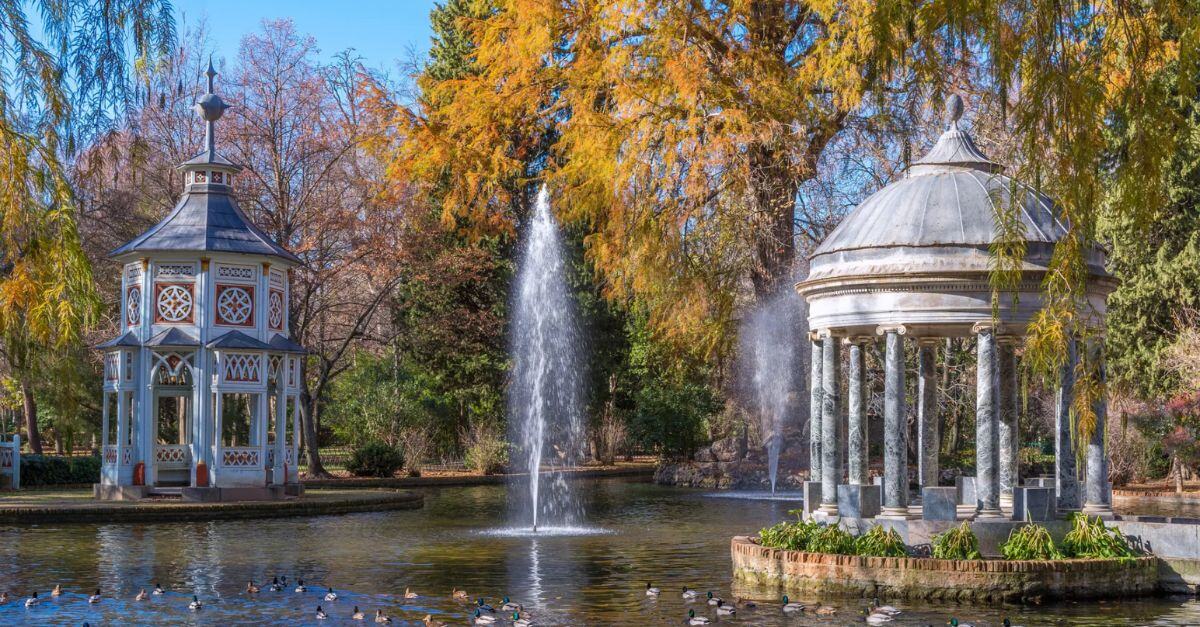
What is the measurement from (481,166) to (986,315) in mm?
20281

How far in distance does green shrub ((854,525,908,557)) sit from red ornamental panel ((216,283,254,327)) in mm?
17541

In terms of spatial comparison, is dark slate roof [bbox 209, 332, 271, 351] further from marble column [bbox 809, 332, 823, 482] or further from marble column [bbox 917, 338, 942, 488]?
marble column [bbox 917, 338, 942, 488]

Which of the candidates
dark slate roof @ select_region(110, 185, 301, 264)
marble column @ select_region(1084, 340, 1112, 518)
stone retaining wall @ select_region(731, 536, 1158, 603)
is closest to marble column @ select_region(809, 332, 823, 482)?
marble column @ select_region(1084, 340, 1112, 518)

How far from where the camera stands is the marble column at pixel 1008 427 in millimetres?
17344

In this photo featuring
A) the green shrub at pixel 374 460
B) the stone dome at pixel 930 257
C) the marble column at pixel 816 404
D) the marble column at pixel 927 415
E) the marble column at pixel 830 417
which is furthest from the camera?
the green shrub at pixel 374 460

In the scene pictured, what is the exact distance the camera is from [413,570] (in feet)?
57.3

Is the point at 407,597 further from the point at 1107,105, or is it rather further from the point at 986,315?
the point at 1107,105

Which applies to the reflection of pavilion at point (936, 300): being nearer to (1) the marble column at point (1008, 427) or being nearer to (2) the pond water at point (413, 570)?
(1) the marble column at point (1008, 427)

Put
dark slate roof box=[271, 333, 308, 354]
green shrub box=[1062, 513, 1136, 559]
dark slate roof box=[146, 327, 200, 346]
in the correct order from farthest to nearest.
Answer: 1. dark slate roof box=[271, 333, 308, 354]
2. dark slate roof box=[146, 327, 200, 346]
3. green shrub box=[1062, 513, 1136, 559]

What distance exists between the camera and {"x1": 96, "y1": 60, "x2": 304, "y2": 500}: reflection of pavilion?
28.5 metres

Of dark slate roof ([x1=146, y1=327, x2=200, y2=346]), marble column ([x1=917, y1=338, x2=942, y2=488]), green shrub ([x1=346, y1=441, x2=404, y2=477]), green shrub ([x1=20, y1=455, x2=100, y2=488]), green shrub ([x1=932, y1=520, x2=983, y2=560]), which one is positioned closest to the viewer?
green shrub ([x1=932, y1=520, x2=983, y2=560])

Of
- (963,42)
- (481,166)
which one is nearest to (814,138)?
(481,166)

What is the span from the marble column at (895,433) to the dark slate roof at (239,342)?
16.1 metres

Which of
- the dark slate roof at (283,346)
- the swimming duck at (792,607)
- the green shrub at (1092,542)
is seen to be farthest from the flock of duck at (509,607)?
the dark slate roof at (283,346)
